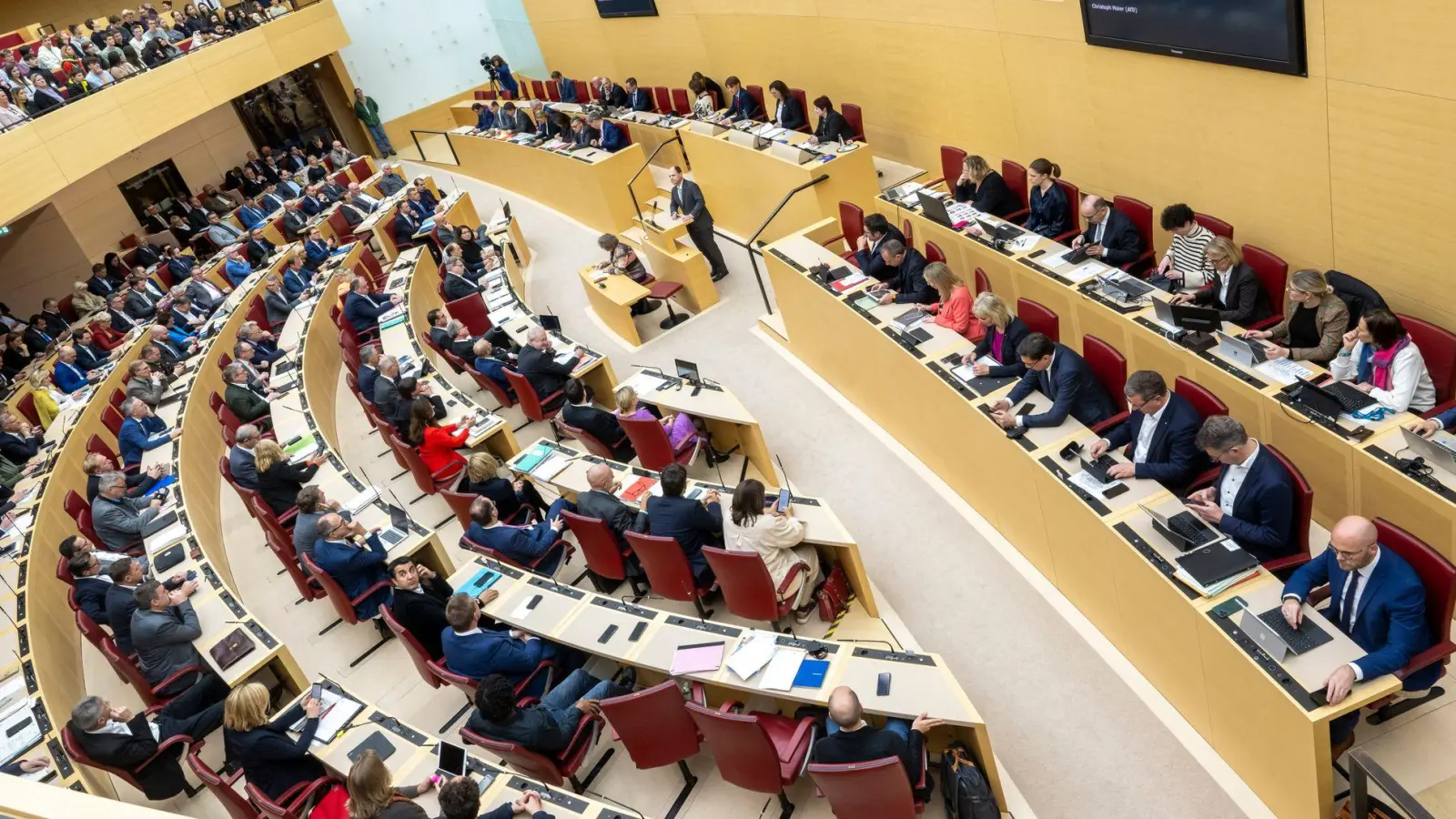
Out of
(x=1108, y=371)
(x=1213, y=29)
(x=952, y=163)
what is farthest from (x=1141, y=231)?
(x=952, y=163)

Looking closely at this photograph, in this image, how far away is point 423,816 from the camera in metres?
4.16

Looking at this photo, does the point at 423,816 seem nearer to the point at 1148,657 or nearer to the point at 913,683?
the point at 913,683

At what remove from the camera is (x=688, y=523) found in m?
5.75

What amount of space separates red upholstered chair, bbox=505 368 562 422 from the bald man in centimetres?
486

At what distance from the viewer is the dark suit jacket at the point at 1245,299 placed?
5.94 m

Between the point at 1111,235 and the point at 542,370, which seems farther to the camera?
the point at 542,370

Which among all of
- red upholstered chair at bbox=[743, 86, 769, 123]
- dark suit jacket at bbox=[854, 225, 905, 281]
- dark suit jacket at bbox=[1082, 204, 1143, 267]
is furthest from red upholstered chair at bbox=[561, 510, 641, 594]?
red upholstered chair at bbox=[743, 86, 769, 123]

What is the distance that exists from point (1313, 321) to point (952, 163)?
439 centimetres

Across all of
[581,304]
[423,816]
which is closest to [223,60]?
[581,304]

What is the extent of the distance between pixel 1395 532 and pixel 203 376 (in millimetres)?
10888

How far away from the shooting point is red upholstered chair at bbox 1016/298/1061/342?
19.7 feet

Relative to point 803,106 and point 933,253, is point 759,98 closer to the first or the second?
point 803,106

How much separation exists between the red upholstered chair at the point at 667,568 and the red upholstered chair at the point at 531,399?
8.74ft

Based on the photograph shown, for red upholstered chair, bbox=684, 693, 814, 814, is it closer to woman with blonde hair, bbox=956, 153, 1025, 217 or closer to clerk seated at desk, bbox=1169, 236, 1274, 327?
clerk seated at desk, bbox=1169, 236, 1274, 327
